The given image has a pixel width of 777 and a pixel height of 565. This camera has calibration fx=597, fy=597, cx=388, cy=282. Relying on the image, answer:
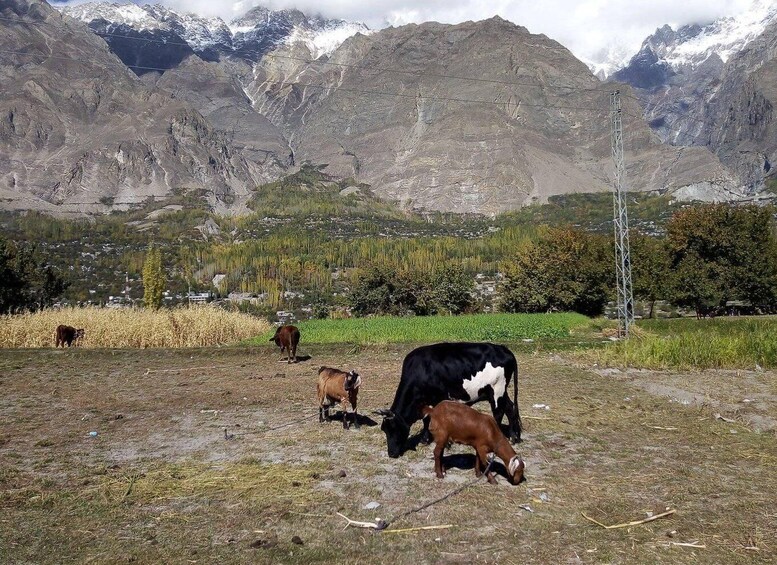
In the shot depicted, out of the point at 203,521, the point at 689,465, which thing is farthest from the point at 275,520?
the point at 689,465

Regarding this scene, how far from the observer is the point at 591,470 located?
29.0ft

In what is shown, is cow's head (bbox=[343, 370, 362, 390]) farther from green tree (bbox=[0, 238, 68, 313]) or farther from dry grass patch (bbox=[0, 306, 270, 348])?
green tree (bbox=[0, 238, 68, 313])

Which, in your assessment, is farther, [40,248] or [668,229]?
[40,248]

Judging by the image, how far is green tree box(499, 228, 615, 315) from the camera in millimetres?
53375

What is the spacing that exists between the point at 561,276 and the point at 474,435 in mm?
48640

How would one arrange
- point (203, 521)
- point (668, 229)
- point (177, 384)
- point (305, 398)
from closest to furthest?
point (203, 521) < point (305, 398) < point (177, 384) < point (668, 229)

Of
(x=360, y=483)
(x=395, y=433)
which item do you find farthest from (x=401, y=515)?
(x=395, y=433)

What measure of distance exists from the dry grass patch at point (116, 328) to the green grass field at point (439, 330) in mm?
3149

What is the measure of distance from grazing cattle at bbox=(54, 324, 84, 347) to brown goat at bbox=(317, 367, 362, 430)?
63.3ft

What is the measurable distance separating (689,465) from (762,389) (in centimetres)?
782

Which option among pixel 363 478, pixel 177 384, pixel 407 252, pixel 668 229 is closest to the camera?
pixel 363 478

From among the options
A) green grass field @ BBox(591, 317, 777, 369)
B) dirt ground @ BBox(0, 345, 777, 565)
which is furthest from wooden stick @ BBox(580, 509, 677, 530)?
green grass field @ BBox(591, 317, 777, 369)

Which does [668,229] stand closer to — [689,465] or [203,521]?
[689,465]

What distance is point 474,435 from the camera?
8.45 m
